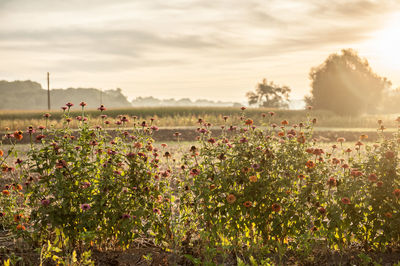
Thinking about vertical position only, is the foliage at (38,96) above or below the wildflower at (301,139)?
above

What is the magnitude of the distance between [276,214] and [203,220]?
0.78 m

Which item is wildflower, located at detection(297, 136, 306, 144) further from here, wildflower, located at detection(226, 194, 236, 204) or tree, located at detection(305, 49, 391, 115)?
tree, located at detection(305, 49, 391, 115)

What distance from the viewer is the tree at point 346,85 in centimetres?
4297

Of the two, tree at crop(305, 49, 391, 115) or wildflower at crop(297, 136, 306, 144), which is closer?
wildflower at crop(297, 136, 306, 144)

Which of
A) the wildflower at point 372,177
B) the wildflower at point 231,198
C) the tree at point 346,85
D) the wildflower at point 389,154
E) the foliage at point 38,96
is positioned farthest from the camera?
the foliage at point 38,96

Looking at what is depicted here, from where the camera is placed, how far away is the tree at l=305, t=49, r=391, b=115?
141ft

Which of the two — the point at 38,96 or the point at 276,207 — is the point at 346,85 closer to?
the point at 276,207

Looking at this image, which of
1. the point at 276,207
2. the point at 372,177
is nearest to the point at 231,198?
the point at 276,207

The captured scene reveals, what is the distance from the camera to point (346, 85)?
1703 inches

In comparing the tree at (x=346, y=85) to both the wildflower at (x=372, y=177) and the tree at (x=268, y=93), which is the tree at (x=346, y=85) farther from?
the wildflower at (x=372, y=177)

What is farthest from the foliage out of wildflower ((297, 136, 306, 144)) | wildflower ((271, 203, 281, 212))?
wildflower ((271, 203, 281, 212))

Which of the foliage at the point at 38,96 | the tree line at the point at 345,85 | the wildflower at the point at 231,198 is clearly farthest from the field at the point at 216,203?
the foliage at the point at 38,96

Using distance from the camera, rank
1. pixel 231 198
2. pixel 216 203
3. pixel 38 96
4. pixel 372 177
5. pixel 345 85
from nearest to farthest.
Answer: pixel 231 198
pixel 372 177
pixel 216 203
pixel 345 85
pixel 38 96

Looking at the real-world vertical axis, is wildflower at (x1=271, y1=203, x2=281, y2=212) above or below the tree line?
below
